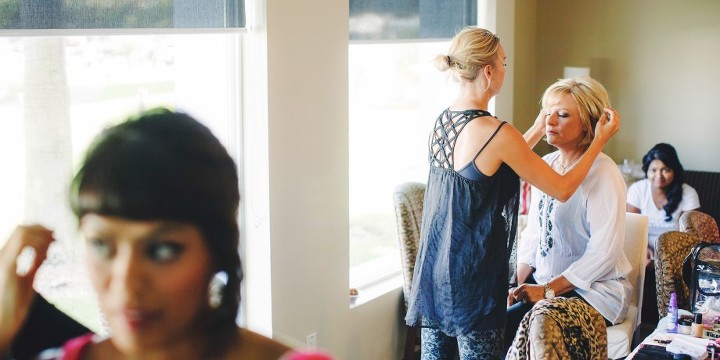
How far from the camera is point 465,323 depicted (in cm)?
268

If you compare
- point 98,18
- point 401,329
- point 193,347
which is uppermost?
point 98,18

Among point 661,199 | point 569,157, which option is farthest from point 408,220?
point 661,199

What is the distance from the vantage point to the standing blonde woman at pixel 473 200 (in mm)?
2602

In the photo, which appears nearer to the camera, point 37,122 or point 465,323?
point 37,122

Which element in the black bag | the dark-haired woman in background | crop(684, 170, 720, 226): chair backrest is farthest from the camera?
crop(684, 170, 720, 226): chair backrest

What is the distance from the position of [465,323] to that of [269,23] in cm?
127

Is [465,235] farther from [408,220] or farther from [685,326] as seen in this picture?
[408,220]

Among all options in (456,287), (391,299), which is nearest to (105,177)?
(456,287)

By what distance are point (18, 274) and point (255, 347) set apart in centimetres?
14

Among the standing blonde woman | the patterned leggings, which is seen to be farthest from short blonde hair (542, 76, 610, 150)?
the patterned leggings

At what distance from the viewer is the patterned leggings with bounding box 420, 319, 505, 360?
271 centimetres

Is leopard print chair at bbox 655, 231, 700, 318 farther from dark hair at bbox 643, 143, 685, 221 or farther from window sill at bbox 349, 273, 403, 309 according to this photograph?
dark hair at bbox 643, 143, 685, 221

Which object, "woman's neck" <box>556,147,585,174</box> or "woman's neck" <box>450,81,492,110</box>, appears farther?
"woman's neck" <box>556,147,585,174</box>

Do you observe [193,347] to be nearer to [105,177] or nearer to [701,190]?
[105,177]
